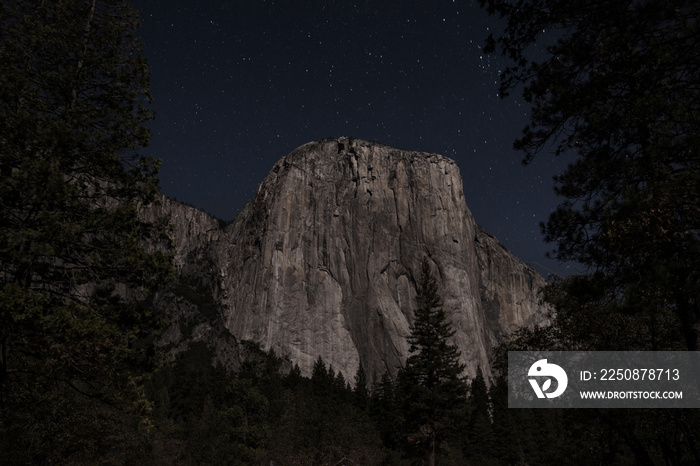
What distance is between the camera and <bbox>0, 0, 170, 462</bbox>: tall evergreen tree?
8.77m

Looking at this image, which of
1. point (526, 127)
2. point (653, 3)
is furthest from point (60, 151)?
point (653, 3)

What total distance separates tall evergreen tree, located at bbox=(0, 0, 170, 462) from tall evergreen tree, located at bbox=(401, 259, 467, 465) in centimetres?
2323

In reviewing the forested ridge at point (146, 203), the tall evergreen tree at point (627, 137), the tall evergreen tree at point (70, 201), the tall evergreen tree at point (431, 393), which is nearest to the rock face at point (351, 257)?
the tall evergreen tree at point (431, 393)

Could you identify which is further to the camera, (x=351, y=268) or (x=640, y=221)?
(x=351, y=268)

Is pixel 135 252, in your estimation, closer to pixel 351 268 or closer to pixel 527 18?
pixel 527 18

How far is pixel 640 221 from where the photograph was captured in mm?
5539

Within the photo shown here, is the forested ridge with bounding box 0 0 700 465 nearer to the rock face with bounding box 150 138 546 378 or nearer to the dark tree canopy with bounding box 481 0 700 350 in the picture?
the dark tree canopy with bounding box 481 0 700 350

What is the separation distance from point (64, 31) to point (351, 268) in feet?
355

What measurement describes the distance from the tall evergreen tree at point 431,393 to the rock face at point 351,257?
76982 mm

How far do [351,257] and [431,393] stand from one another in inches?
3530

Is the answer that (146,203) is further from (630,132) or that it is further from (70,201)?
(630,132)

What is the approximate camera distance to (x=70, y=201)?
9516 mm

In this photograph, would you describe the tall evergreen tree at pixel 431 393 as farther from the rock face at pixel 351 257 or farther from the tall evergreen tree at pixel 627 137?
the rock face at pixel 351 257

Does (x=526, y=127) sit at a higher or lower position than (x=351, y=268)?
lower
